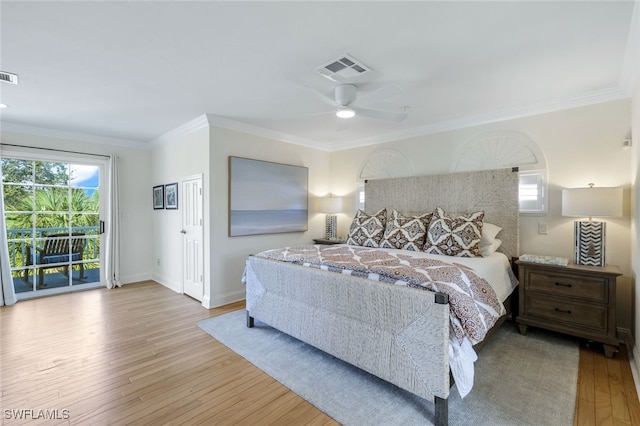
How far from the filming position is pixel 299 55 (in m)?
2.23

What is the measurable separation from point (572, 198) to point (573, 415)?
74.9 inches

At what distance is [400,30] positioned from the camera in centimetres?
192

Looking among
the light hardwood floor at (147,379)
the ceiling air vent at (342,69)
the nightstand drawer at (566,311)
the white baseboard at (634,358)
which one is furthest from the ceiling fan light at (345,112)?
the white baseboard at (634,358)

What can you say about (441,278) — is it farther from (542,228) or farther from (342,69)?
(542,228)

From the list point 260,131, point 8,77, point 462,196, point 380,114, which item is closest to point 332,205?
point 260,131

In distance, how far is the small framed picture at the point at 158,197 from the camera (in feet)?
16.3

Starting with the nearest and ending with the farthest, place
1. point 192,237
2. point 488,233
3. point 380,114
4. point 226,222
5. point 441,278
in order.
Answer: point 441,278 → point 380,114 → point 488,233 → point 226,222 → point 192,237

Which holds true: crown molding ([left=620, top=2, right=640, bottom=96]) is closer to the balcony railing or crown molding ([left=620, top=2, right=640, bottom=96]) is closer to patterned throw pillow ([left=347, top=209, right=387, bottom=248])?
patterned throw pillow ([left=347, top=209, right=387, bottom=248])

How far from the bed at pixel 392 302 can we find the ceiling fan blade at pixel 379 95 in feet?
5.01

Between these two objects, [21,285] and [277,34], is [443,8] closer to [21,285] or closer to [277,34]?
[277,34]

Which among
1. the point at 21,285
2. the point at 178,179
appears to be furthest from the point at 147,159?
the point at 21,285

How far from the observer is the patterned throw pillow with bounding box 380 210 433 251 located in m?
3.41

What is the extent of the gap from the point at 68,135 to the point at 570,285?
677cm

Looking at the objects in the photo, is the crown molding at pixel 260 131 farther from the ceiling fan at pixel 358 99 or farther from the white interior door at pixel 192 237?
the ceiling fan at pixel 358 99
